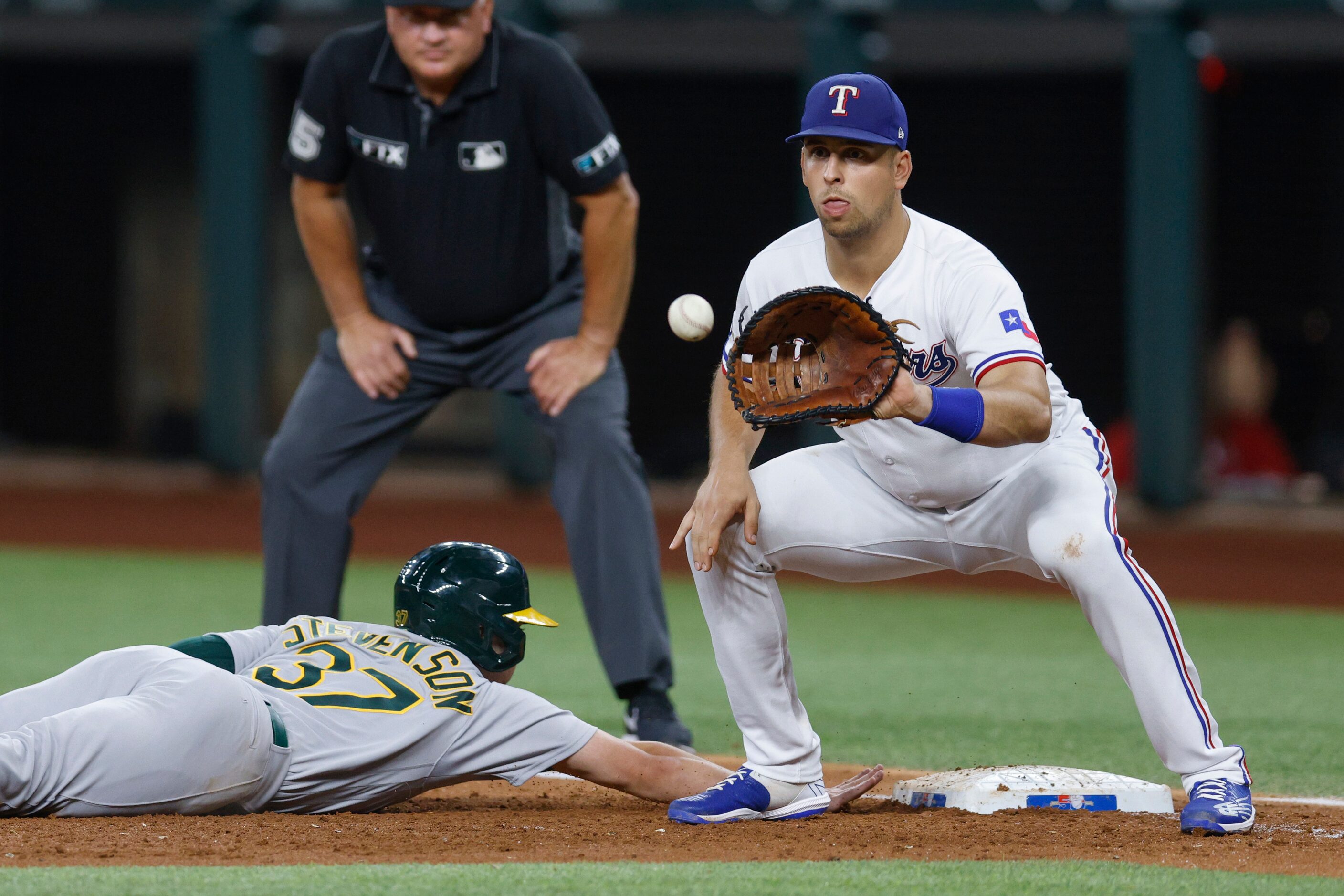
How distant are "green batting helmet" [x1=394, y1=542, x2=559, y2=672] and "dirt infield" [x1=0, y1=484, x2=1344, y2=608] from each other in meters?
5.26

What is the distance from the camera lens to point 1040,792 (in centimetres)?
353

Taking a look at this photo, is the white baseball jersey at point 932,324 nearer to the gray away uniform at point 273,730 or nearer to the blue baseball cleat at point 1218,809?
the blue baseball cleat at point 1218,809

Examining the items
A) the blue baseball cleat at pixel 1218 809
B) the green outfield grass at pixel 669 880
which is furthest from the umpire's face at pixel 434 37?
the blue baseball cleat at pixel 1218 809

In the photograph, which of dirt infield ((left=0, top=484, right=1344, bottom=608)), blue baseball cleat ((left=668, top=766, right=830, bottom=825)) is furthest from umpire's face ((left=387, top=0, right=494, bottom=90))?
dirt infield ((left=0, top=484, right=1344, bottom=608))

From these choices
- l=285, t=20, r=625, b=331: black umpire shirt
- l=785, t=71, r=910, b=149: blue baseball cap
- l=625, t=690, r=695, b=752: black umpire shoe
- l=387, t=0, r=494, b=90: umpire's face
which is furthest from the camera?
l=285, t=20, r=625, b=331: black umpire shirt

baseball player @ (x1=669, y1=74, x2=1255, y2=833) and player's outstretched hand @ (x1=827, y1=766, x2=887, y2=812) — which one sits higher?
baseball player @ (x1=669, y1=74, x2=1255, y2=833)

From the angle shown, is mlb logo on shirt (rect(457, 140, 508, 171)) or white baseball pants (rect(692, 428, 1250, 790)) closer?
white baseball pants (rect(692, 428, 1250, 790))

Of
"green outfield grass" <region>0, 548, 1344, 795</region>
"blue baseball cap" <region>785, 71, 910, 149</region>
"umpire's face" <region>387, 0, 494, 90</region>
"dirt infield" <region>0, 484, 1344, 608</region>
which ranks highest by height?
"umpire's face" <region>387, 0, 494, 90</region>

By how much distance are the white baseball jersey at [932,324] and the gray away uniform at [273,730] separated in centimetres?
80

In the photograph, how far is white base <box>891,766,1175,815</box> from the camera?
11.5ft

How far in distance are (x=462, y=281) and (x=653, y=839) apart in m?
1.82

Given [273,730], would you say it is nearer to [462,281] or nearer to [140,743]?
[140,743]

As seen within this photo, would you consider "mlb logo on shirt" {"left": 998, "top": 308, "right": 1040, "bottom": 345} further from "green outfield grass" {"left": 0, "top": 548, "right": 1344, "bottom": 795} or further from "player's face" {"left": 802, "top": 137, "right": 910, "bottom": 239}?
"green outfield grass" {"left": 0, "top": 548, "right": 1344, "bottom": 795}

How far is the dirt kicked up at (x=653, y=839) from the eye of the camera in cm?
292
